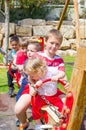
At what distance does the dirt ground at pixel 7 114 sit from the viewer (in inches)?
170

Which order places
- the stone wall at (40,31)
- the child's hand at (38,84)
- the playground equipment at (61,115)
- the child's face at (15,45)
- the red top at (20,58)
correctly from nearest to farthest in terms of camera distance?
the playground equipment at (61,115), the child's hand at (38,84), the red top at (20,58), the child's face at (15,45), the stone wall at (40,31)

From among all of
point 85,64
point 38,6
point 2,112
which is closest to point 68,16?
point 38,6

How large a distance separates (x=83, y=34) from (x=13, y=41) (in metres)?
7.69

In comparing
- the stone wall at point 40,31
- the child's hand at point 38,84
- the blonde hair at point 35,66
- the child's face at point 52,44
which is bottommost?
the stone wall at point 40,31

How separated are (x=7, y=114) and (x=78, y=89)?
241cm

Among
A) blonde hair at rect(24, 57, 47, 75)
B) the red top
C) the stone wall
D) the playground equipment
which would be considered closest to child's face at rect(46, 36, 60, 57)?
blonde hair at rect(24, 57, 47, 75)

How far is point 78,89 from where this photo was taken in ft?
8.67

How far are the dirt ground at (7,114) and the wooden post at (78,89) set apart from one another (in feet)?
5.27

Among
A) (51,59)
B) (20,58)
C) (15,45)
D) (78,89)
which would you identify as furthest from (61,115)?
(15,45)

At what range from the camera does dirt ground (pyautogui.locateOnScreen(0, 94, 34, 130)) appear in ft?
14.2

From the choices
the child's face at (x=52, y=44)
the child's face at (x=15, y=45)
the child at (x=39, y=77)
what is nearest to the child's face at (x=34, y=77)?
the child at (x=39, y=77)

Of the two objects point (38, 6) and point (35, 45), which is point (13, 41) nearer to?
point (35, 45)

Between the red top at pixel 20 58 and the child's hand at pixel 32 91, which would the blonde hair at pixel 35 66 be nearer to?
the child's hand at pixel 32 91

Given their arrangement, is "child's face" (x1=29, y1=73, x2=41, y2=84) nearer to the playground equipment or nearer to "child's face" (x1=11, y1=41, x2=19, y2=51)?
the playground equipment
